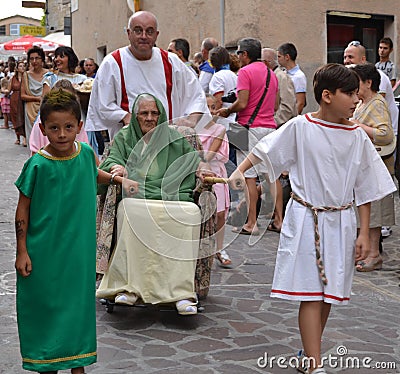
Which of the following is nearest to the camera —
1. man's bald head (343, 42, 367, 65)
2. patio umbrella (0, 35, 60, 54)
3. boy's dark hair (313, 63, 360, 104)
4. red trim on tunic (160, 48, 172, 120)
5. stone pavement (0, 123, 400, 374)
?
boy's dark hair (313, 63, 360, 104)

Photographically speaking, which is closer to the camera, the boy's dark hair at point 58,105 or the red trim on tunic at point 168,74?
the boy's dark hair at point 58,105

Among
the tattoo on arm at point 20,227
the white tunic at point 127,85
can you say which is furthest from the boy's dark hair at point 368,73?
the tattoo on arm at point 20,227

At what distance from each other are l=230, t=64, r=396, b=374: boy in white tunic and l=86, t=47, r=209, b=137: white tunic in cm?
227

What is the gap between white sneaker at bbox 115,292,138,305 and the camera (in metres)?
5.67

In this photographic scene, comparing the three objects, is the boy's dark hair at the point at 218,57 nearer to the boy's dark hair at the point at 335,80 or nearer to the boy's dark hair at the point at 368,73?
the boy's dark hair at the point at 368,73

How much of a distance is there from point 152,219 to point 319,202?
1.49 m

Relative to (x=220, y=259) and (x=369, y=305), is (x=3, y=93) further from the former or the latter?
(x=369, y=305)

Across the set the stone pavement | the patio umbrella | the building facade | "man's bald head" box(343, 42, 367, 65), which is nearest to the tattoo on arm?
the stone pavement

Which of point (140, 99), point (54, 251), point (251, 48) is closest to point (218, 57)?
point (251, 48)

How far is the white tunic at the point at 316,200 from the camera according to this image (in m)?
4.52

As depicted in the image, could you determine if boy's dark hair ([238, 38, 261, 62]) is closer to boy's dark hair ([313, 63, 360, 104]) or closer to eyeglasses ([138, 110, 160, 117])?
eyeglasses ([138, 110, 160, 117])

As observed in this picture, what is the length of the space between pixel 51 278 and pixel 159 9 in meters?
15.2

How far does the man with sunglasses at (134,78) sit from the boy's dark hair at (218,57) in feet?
10.0

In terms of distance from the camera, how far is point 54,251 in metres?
4.11
